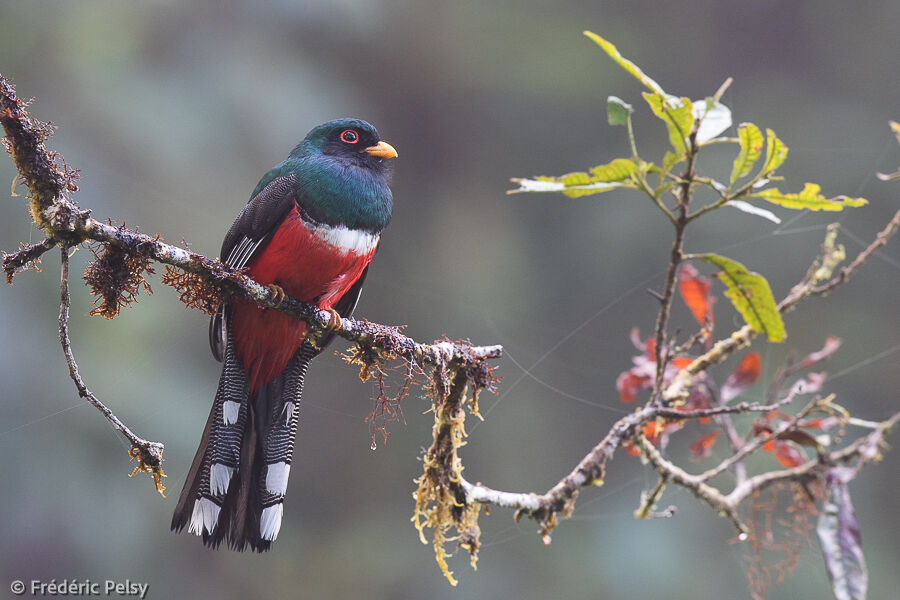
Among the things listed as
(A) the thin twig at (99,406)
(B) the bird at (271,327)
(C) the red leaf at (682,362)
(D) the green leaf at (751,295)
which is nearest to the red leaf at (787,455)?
A: (C) the red leaf at (682,362)

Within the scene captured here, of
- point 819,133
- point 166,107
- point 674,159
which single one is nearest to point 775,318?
point 674,159

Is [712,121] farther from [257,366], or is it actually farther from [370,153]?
[257,366]

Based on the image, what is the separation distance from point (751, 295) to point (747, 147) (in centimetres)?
28

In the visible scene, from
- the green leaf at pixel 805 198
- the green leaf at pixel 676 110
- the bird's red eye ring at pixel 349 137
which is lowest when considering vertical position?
the green leaf at pixel 805 198

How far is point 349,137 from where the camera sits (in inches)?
66.4

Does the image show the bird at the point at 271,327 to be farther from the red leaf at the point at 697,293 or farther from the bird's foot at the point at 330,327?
the red leaf at the point at 697,293

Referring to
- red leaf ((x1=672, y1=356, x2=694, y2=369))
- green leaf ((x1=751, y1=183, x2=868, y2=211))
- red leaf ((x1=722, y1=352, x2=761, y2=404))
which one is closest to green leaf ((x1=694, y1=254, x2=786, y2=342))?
green leaf ((x1=751, y1=183, x2=868, y2=211))

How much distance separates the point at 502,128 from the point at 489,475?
1.38m

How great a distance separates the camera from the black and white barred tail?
142 cm

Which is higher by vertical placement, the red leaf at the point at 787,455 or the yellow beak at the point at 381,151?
the yellow beak at the point at 381,151

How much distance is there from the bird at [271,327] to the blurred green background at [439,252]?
806 mm

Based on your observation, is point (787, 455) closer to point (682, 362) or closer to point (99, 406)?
point (682, 362)

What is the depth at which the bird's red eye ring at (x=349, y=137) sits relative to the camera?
168cm

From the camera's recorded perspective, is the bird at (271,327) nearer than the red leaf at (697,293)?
Yes
